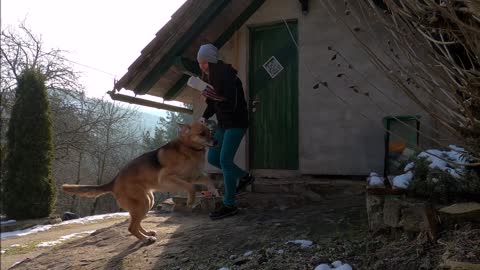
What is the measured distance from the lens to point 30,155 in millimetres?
14445

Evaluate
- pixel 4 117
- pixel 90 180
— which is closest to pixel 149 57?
pixel 4 117

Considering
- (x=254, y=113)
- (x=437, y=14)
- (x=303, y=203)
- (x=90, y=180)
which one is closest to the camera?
(x=437, y=14)

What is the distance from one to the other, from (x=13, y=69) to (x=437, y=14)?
73.7 feet

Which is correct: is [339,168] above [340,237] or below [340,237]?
above

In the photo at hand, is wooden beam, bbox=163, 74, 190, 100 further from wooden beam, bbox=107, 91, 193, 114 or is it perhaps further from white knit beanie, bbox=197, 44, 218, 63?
white knit beanie, bbox=197, 44, 218, 63

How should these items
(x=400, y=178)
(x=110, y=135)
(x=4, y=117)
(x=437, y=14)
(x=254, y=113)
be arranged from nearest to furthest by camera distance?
(x=437, y=14), (x=400, y=178), (x=254, y=113), (x=4, y=117), (x=110, y=135)

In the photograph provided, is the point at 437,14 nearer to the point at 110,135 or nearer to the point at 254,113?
the point at 254,113

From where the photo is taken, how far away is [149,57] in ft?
22.8

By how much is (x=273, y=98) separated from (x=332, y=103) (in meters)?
1.12

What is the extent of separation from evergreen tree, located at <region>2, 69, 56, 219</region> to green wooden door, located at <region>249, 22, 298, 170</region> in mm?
9796

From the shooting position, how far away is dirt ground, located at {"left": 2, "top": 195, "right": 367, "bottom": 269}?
3908mm

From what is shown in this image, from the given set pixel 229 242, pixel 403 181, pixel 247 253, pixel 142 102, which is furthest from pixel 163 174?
pixel 142 102

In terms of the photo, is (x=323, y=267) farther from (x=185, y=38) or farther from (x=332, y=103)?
(x=185, y=38)

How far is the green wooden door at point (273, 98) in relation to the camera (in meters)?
7.32
